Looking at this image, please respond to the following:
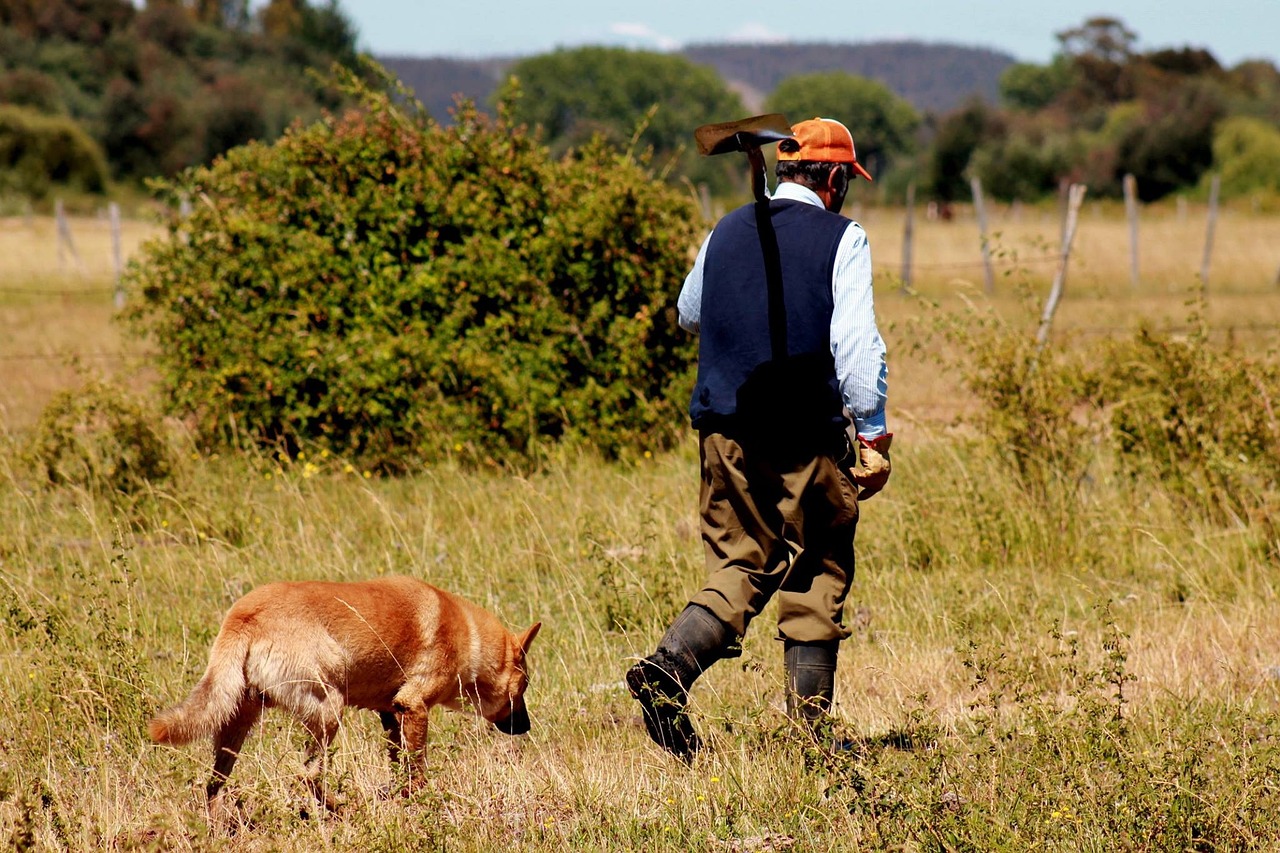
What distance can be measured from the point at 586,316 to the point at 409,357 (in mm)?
1268

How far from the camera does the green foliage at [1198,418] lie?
6762 millimetres

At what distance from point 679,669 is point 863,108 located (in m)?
164

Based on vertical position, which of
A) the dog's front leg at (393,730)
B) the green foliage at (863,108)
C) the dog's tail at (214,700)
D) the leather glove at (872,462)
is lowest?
the dog's front leg at (393,730)

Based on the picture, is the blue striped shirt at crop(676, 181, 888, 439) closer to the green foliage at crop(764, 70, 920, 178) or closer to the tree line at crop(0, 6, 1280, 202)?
Result: the tree line at crop(0, 6, 1280, 202)

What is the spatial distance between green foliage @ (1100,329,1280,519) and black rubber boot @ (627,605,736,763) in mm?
3696

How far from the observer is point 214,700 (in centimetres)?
353

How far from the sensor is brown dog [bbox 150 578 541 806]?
3580 mm

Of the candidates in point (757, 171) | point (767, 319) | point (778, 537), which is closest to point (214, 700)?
point (778, 537)

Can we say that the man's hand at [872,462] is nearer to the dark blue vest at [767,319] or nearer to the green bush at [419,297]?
the dark blue vest at [767,319]

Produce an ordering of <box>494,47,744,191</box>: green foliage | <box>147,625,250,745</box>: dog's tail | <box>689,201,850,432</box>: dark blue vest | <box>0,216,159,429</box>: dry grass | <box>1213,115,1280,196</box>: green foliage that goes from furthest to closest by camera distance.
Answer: <box>494,47,744,191</box>: green foliage
<box>1213,115,1280,196</box>: green foliage
<box>0,216,159,429</box>: dry grass
<box>689,201,850,432</box>: dark blue vest
<box>147,625,250,745</box>: dog's tail

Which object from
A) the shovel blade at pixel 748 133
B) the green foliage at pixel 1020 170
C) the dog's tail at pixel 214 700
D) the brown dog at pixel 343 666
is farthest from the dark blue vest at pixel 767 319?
the green foliage at pixel 1020 170

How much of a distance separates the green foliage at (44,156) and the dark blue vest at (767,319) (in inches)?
2326

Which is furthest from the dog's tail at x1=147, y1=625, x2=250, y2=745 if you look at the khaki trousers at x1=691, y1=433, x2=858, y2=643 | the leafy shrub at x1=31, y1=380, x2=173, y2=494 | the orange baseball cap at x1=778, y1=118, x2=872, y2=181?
the leafy shrub at x1=31, y1=380, x2=173, y2=494

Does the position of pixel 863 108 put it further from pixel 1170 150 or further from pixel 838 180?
pixel 838 180
